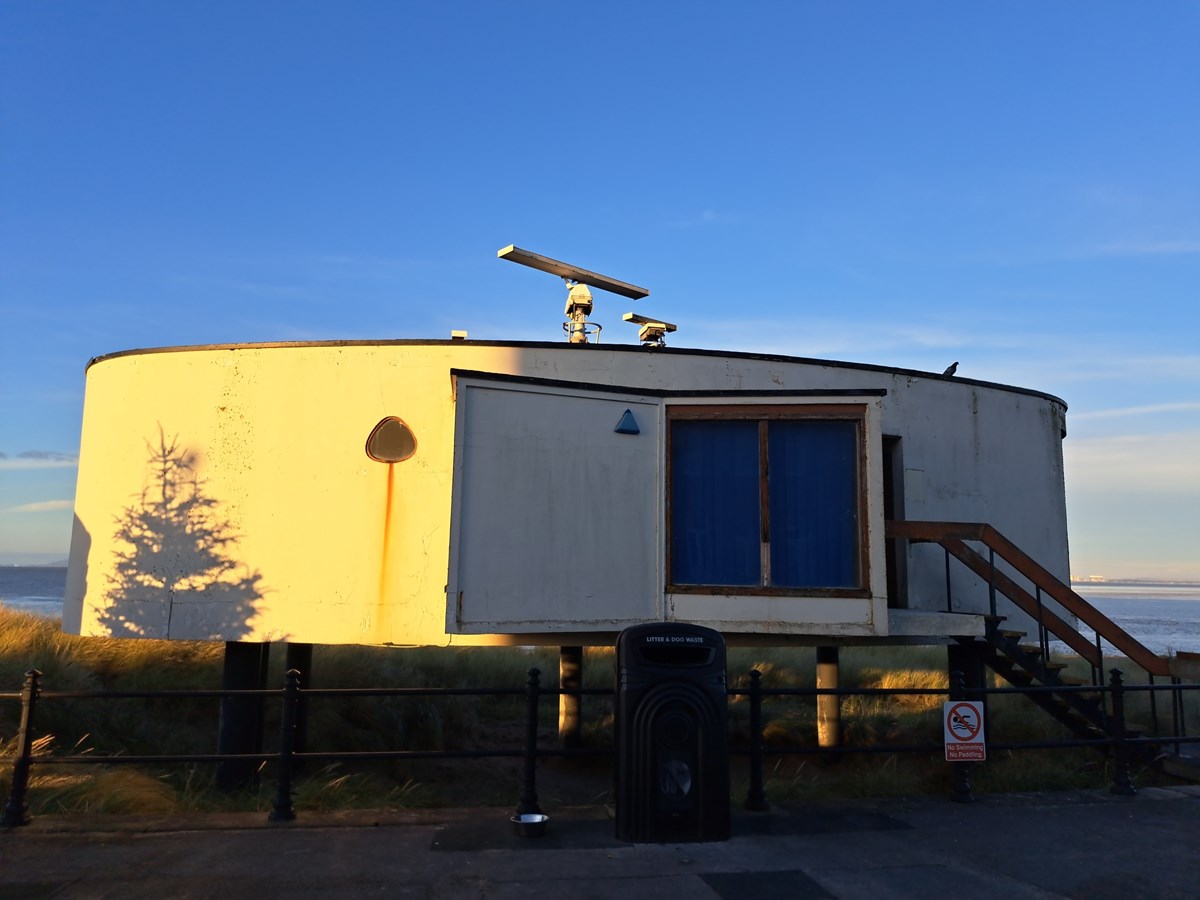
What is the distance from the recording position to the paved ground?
5168 mm

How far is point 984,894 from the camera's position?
5141mm

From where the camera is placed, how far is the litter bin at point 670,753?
605 centimetres

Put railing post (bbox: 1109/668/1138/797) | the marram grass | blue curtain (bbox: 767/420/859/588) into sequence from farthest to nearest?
blue curtain (bbox: 767/420/859/588) < the marram grass < railing post (bbox: 1109/668/1138/797)

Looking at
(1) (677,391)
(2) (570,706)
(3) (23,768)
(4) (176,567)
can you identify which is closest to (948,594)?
(1) (677,391)

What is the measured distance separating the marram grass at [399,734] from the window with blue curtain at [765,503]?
192 cm

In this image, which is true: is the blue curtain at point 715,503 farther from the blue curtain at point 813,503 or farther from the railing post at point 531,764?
the railing post at point 531,764

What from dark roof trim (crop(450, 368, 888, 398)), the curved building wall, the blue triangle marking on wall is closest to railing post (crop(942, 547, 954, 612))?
the curved building wall

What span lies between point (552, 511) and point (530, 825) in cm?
285

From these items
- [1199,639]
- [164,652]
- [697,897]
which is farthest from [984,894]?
[1199,639]

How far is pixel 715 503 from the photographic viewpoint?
8406 mm

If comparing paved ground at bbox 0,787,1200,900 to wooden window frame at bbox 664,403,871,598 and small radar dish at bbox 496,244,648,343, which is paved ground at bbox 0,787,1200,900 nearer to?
wooden window frame at bbox 664,403,871,598

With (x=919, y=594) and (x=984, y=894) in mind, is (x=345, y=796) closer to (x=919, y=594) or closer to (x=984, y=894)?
(x=984, y=894)

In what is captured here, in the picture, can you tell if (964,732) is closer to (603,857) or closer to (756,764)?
(756,764)

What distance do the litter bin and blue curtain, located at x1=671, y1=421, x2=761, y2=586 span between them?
217 centimetres
